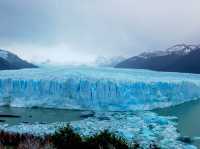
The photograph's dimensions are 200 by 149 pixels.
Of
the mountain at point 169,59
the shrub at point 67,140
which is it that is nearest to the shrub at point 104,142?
the shrub at point 67,140

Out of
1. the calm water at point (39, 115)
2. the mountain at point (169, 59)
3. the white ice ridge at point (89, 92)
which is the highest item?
the mountain at point (169, 59)

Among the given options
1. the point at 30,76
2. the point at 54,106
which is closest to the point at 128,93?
the point at 54,106

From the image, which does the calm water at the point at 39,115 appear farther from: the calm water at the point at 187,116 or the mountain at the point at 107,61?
the mountain at the point at 107,61

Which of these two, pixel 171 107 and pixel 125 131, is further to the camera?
pixel 171 107

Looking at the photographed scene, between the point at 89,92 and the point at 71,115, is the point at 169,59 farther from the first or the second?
the point at 71,115

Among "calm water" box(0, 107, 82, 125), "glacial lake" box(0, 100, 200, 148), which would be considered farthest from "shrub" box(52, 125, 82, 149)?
"calm water" box(0, 107, 82, 125)

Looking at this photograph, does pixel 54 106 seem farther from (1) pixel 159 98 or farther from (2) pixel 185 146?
(2) pixel 185 146

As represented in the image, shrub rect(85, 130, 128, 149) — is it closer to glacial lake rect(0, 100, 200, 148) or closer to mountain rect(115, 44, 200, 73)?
glacial lake rect(0, 100, 200, 148)
